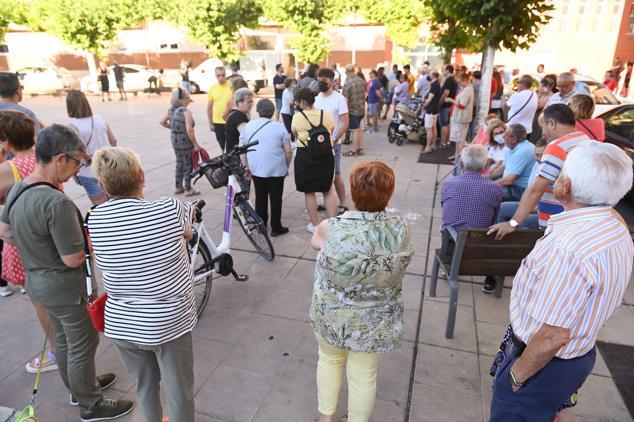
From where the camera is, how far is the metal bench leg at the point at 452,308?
10.5 feet

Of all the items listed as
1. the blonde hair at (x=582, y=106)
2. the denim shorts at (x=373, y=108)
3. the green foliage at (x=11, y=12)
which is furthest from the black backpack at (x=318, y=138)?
the green foliage at (x=11, y=12)

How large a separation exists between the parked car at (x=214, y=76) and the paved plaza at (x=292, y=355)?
56.4 ft

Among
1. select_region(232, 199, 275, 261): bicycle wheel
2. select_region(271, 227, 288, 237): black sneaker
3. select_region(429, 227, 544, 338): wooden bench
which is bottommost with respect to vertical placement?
select_region(271, 227, 288, 237): black sneaker

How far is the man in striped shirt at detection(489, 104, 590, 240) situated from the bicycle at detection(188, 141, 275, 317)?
2232 millimetres

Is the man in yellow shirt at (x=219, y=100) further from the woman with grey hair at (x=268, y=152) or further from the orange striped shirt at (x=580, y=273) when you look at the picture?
the orange striped shirt at (x=580, y=273)

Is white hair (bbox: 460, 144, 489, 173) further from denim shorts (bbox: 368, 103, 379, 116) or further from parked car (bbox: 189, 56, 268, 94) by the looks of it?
parked car (bbox: 189, 56, 268, 94)

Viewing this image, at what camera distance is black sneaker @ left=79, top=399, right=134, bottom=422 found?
2.57 m

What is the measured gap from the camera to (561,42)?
2947cm

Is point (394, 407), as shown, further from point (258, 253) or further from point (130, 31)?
point (130, 31)

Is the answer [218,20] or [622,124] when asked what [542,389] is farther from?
[218,20]

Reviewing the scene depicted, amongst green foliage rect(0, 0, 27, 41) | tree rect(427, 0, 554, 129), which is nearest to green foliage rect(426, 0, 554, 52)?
tree rect(427, 0, 554, 129)

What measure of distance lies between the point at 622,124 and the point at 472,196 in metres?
5.29

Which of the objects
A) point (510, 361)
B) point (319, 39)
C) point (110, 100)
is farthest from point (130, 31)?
point (510, 361)

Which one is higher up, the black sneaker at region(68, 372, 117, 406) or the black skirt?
the black skirt
